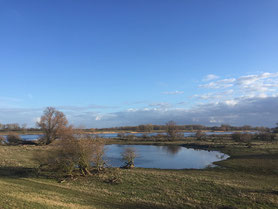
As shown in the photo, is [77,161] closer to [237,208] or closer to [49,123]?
[237,208]

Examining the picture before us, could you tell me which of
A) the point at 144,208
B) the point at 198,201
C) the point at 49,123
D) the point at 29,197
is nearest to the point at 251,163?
the point at 198,201

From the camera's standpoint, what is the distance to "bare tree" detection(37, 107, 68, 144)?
271 feet

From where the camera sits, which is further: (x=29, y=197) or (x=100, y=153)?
(x=100, y=153)

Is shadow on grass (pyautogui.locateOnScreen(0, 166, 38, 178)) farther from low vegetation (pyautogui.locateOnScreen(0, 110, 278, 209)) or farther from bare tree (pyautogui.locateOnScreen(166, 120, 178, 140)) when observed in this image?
bare tree (pyautogui.locateOnScreen(166, 120, 178, 140))

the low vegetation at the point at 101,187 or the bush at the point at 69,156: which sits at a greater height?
the bush at the point at 69,156

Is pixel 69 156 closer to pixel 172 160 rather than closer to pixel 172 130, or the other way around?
pixel 172 160

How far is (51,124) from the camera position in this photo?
83.9 metres

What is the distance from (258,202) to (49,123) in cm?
8128

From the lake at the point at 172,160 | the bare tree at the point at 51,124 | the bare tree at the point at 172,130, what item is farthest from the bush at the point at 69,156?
the bare tree at the point at 172,130

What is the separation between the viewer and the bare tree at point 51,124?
8256cm

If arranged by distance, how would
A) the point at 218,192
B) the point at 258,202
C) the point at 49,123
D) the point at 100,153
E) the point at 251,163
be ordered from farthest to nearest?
the point at 49,123 < the point at 251,163 < the point at 100,153 < the point at 218,192 < the point at 258,202

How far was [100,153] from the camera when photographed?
31.0 m

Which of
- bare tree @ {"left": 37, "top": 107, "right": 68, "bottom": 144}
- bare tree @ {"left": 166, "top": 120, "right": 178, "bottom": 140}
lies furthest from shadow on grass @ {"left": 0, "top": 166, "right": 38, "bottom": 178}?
bare tree @ {"left": 166, "top": 120, "right": 178, "bottom": 140}

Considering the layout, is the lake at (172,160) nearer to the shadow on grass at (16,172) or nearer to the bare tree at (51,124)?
the shadow on grass at (16,172)
